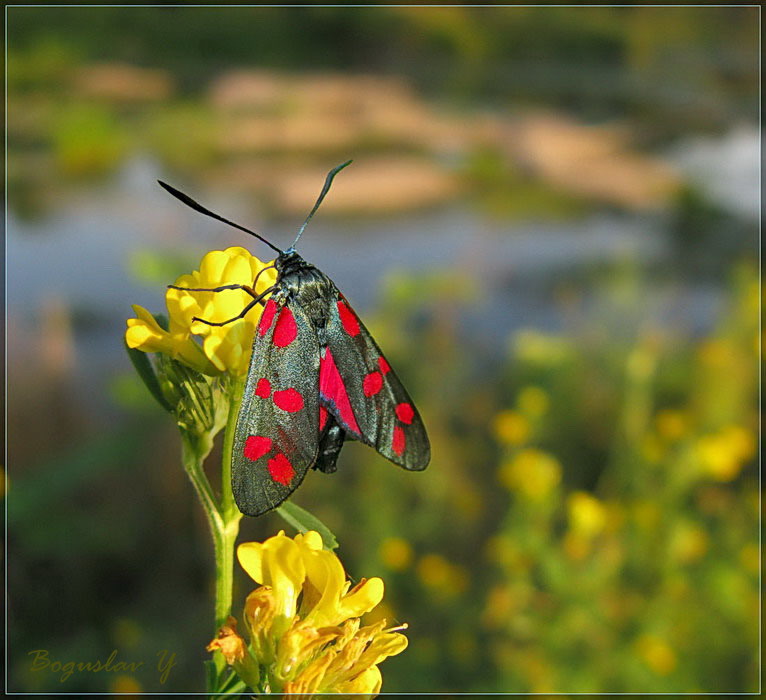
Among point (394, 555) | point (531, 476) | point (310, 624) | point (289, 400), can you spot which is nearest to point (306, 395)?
point (289, 400)

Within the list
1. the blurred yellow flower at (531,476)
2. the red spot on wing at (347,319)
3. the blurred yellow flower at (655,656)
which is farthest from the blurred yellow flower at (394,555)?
the red spot on wing at (347,319)

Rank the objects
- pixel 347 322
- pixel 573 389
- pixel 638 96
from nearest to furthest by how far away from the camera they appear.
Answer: pixel 347 322
pixel 573 389
pixel 638 96

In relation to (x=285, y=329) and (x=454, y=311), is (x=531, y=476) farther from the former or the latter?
(x=454, y=311)

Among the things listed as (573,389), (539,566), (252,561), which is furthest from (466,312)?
(252,561)

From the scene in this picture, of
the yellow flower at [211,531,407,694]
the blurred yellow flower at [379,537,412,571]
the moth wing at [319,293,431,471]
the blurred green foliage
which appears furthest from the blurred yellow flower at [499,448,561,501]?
the yellow flower at [211,531,407,694]

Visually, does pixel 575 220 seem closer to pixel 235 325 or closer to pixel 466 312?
pixel 466 312
